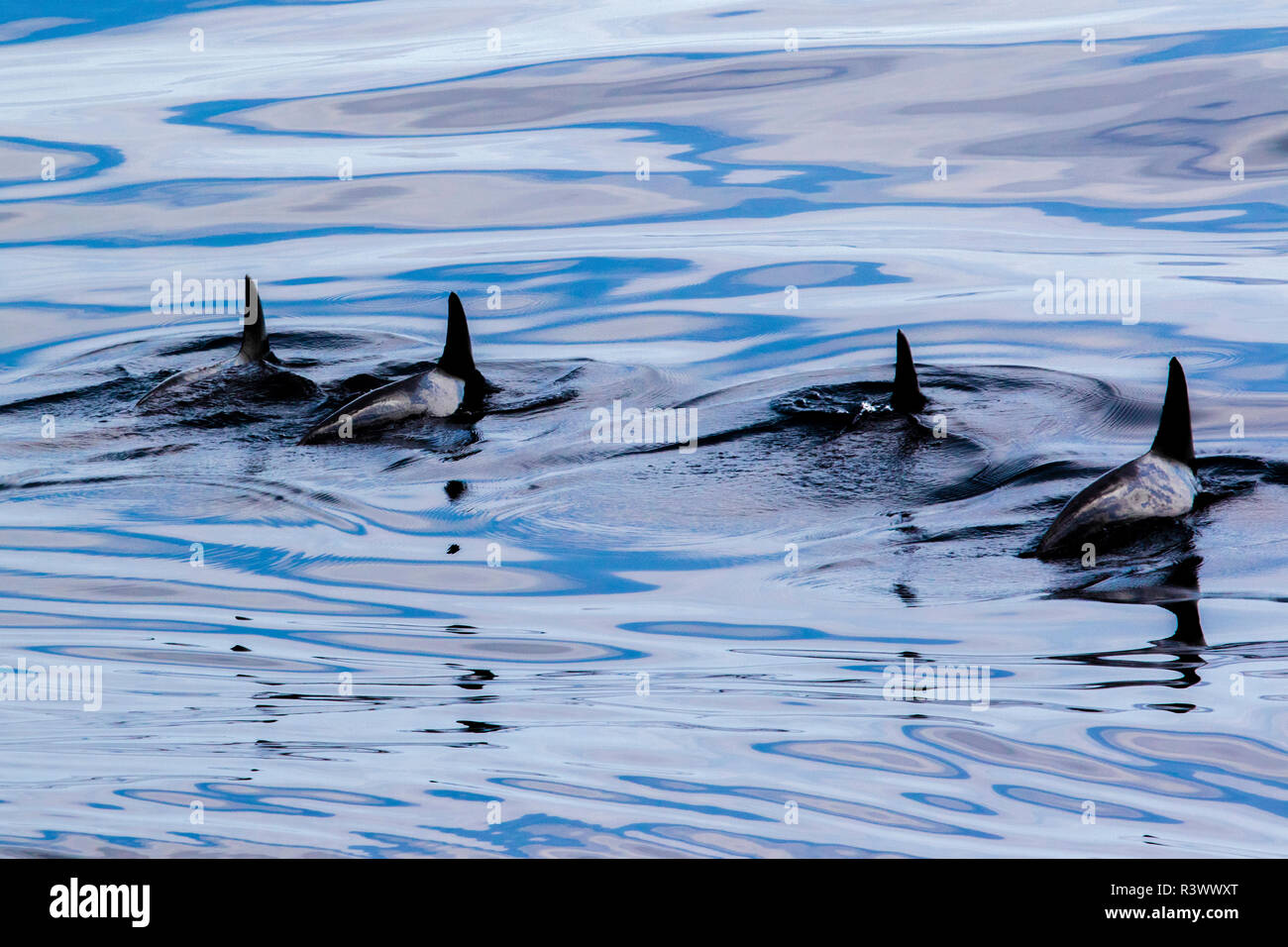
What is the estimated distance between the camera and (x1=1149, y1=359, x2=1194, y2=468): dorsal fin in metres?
10.2

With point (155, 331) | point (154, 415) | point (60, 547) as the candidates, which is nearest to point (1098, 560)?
point (60, 547)

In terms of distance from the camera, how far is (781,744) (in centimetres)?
716

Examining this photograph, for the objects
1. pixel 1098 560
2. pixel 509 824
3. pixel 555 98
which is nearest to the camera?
pixel 509 824

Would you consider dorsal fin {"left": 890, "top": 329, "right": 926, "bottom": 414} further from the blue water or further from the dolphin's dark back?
the dolphin's dark back

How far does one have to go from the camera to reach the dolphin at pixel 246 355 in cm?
1473

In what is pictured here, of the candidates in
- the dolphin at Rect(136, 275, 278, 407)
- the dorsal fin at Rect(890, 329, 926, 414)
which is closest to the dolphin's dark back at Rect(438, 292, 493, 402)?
the dolphin at Rect(136, 275, 278, 407)

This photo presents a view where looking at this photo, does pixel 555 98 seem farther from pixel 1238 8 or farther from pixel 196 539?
pixel 196 539

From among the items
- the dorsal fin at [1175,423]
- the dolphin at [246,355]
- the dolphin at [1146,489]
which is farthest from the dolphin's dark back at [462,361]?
the dorsal fin at [1175,423]

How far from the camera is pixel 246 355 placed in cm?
1509

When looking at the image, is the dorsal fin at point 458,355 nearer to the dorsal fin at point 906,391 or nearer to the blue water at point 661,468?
the blue water at point 661,468

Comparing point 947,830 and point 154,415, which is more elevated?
point 154,415

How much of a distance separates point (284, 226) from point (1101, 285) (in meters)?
11.2

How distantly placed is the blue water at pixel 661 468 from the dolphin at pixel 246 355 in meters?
0.35

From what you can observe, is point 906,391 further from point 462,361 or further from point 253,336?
point 253,336
